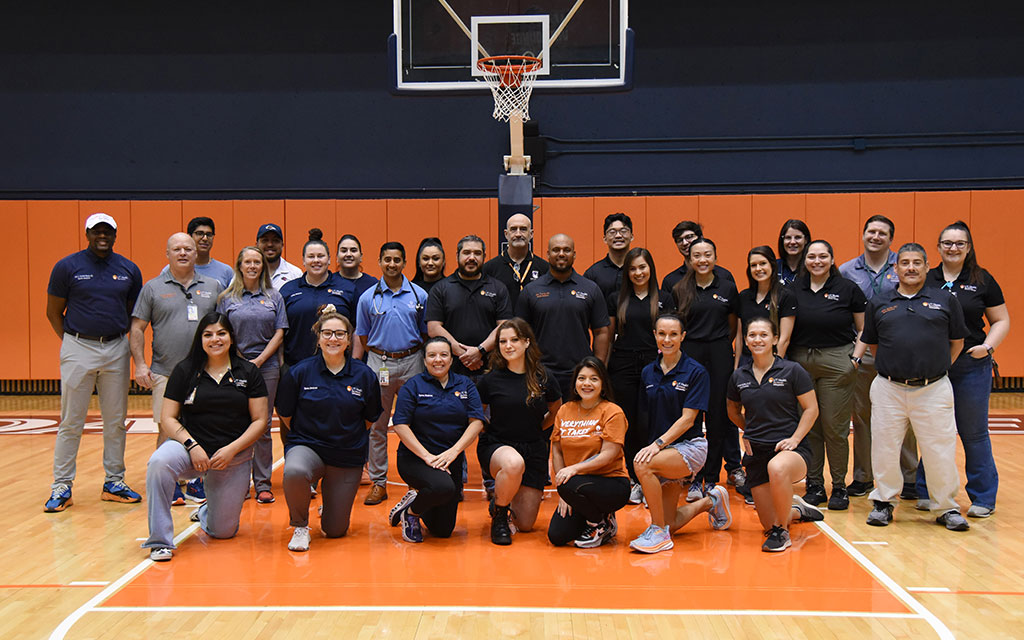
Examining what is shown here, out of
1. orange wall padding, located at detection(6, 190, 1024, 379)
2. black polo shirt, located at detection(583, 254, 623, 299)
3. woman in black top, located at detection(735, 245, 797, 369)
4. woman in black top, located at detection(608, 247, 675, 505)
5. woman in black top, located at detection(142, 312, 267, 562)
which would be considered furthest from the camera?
orange wall padding, located at detection(6, 190, 1024, 379)

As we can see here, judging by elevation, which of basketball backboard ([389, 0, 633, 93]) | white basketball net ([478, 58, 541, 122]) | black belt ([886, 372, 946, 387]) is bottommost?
black belt ([886, 372, 946, 387])

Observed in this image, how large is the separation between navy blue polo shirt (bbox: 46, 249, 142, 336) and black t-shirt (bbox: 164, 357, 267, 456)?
4.07 feet

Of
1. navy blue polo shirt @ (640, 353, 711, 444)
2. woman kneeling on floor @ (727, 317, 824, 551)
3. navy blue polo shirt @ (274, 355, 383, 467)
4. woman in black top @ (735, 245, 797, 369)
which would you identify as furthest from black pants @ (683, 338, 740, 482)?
navy blue polo shirt @ (274, 355, 383, 467)

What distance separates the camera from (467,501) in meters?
6.18

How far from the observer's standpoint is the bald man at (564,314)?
19.4 ft

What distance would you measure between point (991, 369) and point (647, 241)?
6013 mm

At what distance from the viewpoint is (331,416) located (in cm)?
514

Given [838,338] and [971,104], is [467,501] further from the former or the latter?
[971,104]

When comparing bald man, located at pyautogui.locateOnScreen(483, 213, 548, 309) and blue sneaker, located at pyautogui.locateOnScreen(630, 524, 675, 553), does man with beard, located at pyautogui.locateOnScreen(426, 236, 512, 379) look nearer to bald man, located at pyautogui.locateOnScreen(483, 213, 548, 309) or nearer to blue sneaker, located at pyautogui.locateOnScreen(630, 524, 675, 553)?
bald man, located at pyautogui.locateOnScreen(483, 213, 548, 309)

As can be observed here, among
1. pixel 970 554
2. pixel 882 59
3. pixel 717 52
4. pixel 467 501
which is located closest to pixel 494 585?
pixel 467 501

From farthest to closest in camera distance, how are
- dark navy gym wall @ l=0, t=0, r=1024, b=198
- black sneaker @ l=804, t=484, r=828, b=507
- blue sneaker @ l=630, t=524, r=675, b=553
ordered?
dark navy gym wall @ l=0, t=0, r=1024, b=198
black sneaker @ l=804, t=484, r=828, b=507
blue sneaker @ l=630, t=524, r=675, b=553

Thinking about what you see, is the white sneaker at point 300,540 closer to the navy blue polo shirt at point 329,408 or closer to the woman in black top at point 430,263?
the navy blue polo shirt at point 329,408

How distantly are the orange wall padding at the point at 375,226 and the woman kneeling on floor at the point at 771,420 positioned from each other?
6.16 metres

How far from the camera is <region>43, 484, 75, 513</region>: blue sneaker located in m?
5.78
